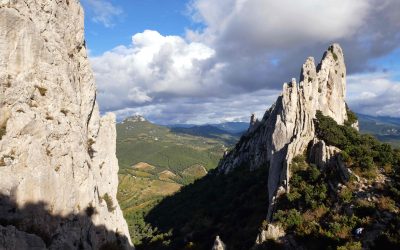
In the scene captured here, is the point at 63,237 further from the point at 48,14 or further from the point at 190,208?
the point at 190,208

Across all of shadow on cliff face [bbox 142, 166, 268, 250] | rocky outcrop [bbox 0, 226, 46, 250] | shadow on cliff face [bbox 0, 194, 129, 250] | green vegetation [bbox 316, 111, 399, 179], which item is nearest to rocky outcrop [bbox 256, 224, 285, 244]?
shadow on cliff face [bbox 142, 166, 268, 250]

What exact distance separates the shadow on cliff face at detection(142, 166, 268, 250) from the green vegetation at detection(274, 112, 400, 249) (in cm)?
1300

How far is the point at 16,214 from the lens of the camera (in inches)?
1449

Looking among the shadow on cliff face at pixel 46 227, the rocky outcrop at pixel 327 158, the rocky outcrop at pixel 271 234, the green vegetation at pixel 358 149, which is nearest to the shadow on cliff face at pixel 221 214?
the rocky outcrop at pixel 271 234

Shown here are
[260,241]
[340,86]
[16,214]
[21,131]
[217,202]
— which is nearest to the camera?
[16,214]

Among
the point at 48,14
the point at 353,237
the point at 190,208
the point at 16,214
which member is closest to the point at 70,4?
the point at 48,14

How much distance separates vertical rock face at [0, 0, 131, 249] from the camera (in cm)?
3878

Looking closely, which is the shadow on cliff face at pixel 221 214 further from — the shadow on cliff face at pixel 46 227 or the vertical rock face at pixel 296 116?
the shadow on cliff face at pixel 46 227

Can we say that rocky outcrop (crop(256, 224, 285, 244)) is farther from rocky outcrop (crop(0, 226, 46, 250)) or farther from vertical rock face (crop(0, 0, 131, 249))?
rocky outcrop (crop(0, 226, 46, 250))

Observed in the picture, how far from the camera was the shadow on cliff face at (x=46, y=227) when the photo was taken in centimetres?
3497

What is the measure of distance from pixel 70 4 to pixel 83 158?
79.0 ft

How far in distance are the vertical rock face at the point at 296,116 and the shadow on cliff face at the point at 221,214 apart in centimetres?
755

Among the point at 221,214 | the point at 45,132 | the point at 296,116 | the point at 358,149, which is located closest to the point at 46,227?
the point at 45,132

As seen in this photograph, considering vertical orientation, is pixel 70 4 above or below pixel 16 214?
above
